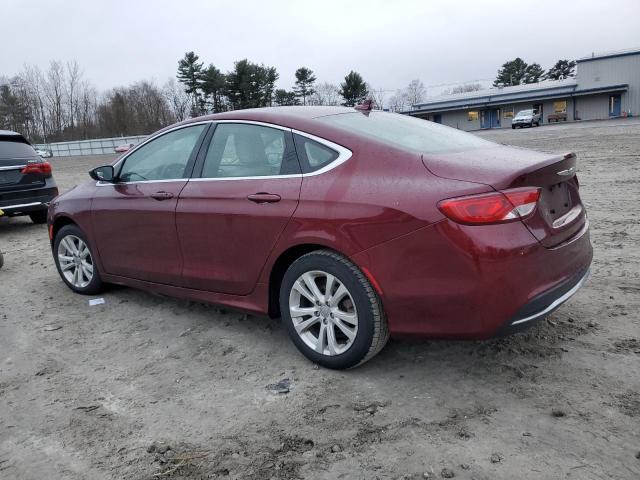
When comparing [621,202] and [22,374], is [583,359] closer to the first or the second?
[22,374]

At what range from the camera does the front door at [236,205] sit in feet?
11.6

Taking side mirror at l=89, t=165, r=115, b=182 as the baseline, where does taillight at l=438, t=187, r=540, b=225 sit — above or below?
below

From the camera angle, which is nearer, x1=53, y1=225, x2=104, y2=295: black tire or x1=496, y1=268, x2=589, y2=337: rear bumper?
x1=496, y1=268, x2=589, y2=337: rear bumper

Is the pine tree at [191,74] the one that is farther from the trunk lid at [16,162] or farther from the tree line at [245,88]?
the trunk lid at [16,162]

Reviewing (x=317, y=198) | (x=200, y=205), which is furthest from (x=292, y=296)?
(x=200, y=205)

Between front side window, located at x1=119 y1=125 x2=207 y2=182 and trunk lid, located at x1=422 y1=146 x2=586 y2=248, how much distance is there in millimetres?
→ 1961

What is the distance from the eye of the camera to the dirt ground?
101 inches

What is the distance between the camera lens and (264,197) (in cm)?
357

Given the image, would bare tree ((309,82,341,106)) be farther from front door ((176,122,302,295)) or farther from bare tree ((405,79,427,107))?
front door ((176,122,302,295))

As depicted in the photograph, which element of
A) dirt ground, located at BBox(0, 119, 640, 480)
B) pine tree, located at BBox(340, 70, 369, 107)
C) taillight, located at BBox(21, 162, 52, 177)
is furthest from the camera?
pine tree, located at BBox(340, 70, 369, 107)

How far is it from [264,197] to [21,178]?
22.5ft

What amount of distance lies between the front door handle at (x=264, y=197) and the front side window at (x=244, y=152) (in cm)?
15

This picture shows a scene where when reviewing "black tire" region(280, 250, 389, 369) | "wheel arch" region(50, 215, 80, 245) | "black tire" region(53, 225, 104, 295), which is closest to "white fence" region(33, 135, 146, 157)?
"wheel arch" region(50, 215, 80, 245)

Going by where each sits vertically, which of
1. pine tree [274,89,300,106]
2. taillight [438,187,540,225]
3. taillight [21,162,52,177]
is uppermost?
pine tree [274,89,300,106]
